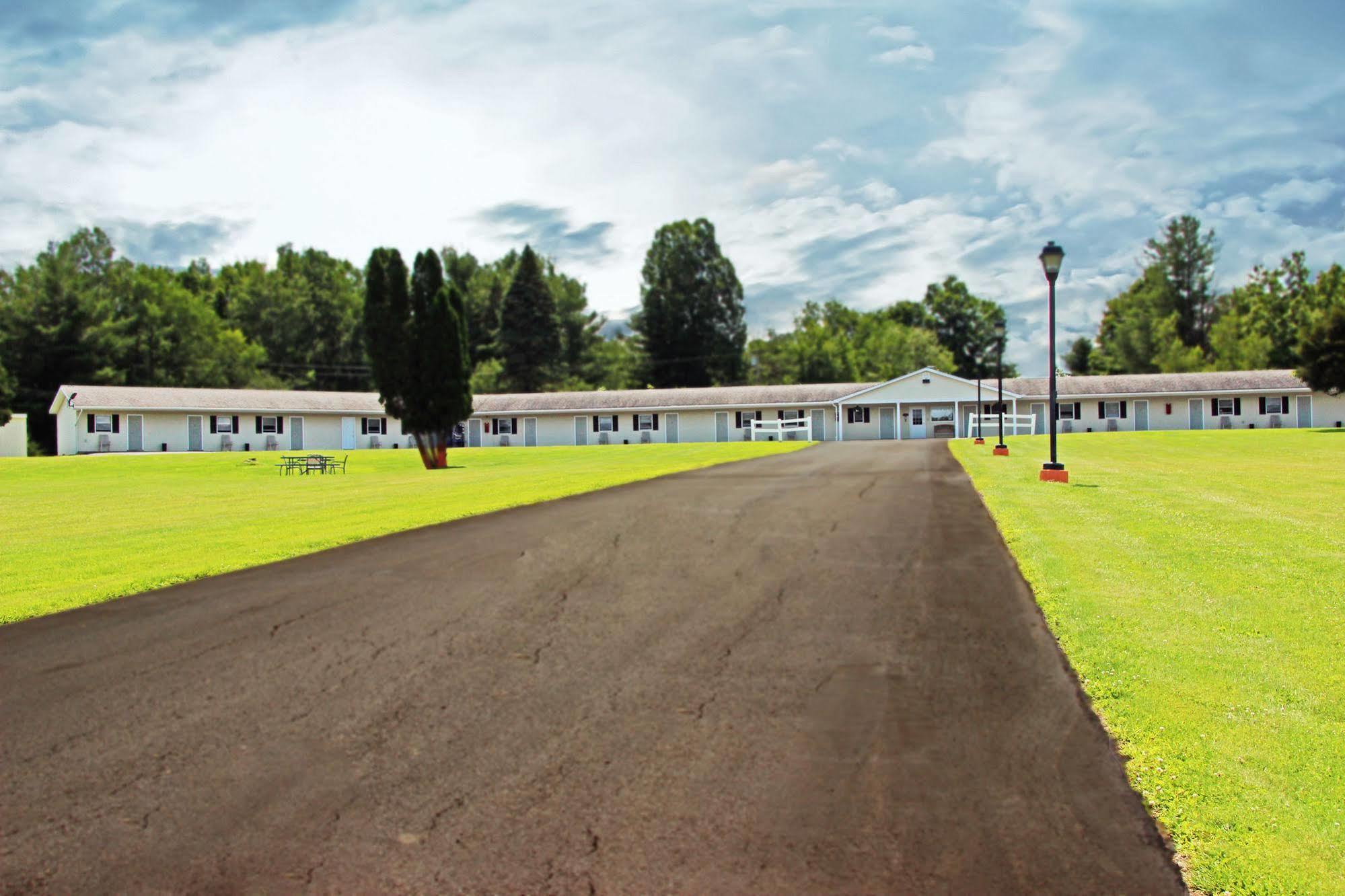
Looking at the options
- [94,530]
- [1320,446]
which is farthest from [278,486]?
[1320,446]

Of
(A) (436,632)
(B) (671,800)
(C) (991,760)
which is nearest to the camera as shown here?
(B) (671,800)

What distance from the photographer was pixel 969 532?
11031 mm

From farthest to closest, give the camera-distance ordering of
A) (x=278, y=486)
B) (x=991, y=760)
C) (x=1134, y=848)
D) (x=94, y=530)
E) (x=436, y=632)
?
(x=278, y=486) < (x=94, y=530) < (x=436, y=632) < (x=991, y=760) < (x=1134, y=848)

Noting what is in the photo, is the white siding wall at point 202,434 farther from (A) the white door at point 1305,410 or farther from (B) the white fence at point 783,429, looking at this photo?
(A) the white door at point 1305,410

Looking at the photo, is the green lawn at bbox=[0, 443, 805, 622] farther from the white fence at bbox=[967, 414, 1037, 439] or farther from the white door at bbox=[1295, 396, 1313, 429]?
the white door at bbox=[1295, 396, 1313, 429]

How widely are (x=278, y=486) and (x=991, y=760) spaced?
21800 millimetres

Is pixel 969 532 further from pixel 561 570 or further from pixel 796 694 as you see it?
pixel 796 694

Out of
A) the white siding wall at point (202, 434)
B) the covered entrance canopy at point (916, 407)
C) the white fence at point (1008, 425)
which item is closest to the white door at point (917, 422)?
the covered entrance canopy at point (916, 407)

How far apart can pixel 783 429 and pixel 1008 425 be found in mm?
13454

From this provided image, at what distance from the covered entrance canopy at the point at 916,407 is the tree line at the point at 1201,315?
33387 mm

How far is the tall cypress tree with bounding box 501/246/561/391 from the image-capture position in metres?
82.9

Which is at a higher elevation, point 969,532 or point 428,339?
point 428,339

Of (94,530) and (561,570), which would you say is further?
(94,530)

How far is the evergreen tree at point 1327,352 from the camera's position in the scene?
44344mm
